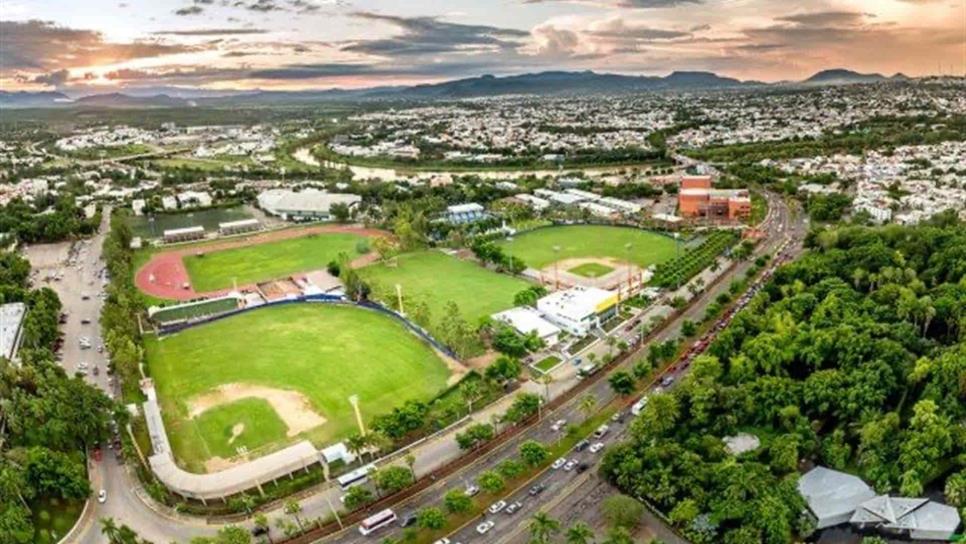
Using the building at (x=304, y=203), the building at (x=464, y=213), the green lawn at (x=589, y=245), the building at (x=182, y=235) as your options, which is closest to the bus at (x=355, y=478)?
the green lawn at (x=589, y=245)

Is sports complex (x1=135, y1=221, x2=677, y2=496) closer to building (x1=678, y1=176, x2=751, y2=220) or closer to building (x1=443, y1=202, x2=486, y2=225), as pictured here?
building (x1=443, y1=202, x2=486, y2=225)

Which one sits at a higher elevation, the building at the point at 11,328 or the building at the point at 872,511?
the building at the point at 11,328

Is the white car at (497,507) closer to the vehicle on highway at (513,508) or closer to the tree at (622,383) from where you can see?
the vehicle on highway at (513,508)

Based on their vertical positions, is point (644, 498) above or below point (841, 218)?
below

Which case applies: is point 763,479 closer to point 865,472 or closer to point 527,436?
point 865,472

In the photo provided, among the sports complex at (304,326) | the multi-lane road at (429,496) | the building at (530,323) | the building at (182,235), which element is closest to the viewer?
the multi-lane road at (429,496)

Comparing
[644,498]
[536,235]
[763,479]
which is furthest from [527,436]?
[536,235]
